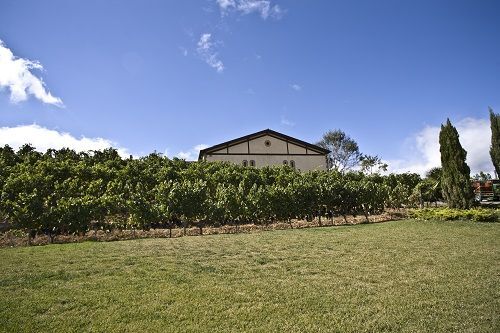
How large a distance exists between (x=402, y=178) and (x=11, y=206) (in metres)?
33.6

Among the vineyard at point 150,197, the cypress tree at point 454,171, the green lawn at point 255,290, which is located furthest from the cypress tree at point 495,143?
the green lawn at point 255,290

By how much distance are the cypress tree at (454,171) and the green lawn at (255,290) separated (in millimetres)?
11989

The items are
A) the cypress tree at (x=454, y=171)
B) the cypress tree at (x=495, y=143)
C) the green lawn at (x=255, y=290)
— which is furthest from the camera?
the cypress tree at (x=495, y=143)

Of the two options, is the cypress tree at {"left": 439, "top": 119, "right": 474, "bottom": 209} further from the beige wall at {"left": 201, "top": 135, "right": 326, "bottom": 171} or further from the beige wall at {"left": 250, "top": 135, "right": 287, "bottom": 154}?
the beige wall at {"left": 250, "top": 135, "right": 287, "bottom": 154}

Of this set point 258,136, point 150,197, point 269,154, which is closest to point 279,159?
point 269,154

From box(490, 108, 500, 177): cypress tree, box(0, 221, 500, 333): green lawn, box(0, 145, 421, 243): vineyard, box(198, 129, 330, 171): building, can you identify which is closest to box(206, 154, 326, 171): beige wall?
box(198, 129, 330, 171): building

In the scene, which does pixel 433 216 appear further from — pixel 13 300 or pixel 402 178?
pixel 13 300

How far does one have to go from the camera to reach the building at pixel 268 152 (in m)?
41.1

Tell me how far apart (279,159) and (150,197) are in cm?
2249

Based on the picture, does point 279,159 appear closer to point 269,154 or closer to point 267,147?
point 269,154

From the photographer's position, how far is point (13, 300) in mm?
6445

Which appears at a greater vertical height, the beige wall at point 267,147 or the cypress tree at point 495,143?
the beige wall at point 267,147

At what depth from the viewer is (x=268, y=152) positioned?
41969 mm

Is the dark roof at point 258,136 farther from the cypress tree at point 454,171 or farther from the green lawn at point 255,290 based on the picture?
the green lawn at point 255,290
